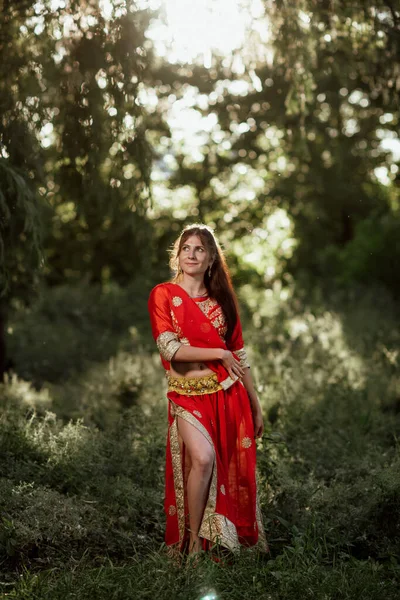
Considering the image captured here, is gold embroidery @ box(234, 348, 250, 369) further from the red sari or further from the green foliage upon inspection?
the green foliage

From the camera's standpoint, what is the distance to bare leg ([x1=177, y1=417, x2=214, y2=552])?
14.8ft

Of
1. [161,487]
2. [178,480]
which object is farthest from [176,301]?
[161,487]

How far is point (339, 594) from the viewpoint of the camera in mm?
4188

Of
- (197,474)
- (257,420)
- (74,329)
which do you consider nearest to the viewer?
(197,474)

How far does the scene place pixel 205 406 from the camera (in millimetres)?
4695

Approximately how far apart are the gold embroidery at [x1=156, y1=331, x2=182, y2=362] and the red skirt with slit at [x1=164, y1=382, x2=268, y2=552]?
1.00 feet

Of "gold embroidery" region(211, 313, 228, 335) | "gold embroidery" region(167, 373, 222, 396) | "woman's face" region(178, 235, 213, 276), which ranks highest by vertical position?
"woman's face" region(178, 235, 213, 276)

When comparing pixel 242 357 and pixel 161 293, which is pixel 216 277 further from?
pixel 242 357

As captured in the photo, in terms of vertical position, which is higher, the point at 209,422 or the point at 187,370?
the point at 187,370

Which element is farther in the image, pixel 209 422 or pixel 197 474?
pixel 209 422

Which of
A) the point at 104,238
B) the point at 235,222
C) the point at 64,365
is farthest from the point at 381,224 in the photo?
the point at 64,365

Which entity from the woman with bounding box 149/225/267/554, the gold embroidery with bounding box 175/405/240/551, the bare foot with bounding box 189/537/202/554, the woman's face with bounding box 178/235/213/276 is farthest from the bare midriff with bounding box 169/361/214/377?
the bare foot with bounding box 189/537/202/554

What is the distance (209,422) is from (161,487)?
1.67 metres

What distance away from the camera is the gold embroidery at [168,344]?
15.0 ft
